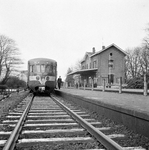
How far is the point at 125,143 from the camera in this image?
372 cm

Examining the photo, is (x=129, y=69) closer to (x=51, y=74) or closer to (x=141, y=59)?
(x=141, y=59)

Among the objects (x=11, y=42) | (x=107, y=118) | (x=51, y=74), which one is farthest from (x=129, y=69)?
(x=107, y=118)

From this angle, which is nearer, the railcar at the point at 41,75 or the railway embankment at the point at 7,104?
the railway embankment at the point at 7,104

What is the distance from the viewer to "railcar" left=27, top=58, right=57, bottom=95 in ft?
50.3

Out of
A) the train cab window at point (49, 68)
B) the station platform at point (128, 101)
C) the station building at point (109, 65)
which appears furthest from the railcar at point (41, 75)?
the station building at point (109, 65)

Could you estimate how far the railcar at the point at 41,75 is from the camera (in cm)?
1532

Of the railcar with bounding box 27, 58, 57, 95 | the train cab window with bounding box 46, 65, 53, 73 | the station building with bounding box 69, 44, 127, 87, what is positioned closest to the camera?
the railcar with bounding box 27, 58, 57, 95

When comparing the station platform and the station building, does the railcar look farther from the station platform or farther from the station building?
the station building

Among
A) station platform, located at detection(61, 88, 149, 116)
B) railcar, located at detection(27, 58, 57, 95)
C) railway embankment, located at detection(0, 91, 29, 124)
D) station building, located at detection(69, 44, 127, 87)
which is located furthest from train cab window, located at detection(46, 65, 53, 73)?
station building, located at detection(69, 44, 127, 87)

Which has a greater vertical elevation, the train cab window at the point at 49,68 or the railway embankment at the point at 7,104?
the train cab window at the point at 49,68

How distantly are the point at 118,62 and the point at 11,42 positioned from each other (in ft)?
75.7

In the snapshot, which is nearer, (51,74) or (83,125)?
(83,125)

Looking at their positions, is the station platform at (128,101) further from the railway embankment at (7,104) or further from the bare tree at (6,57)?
the bare tree at (6,57)

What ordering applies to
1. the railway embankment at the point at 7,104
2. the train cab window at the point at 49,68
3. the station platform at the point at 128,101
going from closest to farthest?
the station platform at the point at 128,101 → the railway embankment at the point at 7,104 → the train cab window at the point at 49,68
